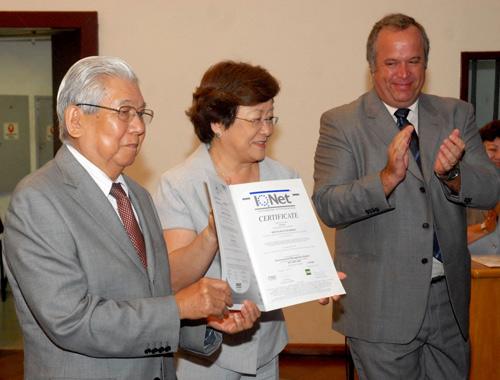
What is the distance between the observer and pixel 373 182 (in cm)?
Result: 255

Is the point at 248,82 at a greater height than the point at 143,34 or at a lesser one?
lesser

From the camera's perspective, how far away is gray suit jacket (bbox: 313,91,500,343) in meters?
2.63

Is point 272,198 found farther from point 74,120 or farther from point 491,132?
point 491,132

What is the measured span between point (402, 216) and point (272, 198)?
0.77m

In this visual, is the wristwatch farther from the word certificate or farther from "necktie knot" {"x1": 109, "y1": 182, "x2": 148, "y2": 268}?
"necktie knot" {"x1": 109, "y1": 182, "x2": 148, "y2": 268}

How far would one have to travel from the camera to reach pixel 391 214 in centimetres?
267

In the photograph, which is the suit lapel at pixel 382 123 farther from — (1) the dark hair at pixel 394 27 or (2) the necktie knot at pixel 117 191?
(2) the necktie knot at pixel 117 191

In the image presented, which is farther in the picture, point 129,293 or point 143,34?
point 143,34

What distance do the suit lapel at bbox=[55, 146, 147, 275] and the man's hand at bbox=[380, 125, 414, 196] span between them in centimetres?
103

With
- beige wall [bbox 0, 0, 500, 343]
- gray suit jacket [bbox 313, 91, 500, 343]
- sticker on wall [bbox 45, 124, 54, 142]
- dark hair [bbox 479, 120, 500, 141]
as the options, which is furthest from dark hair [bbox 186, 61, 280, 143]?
sticker on wall [bbox 45, 124, 54, 142]

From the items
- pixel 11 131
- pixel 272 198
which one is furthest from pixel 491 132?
pixel 11 131

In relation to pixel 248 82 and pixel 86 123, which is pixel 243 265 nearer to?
pixel 86 123

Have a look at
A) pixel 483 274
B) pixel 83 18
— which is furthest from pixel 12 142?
pixel 483 274

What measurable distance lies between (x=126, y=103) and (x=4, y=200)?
6565 millimetres
